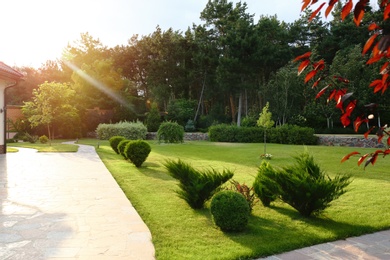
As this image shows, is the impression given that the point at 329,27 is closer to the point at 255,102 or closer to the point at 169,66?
the point at 255,102

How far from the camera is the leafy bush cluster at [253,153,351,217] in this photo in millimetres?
4223

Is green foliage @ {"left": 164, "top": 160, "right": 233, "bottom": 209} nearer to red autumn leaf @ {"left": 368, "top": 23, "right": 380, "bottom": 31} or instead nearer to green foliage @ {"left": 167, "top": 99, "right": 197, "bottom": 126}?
red autumn leaf @ {"left": 368, "top": 23, "right": 380, "bottom": 31}

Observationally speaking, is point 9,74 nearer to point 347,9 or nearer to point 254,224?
point 254,224

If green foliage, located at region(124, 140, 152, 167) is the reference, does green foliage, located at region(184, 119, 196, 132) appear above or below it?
above

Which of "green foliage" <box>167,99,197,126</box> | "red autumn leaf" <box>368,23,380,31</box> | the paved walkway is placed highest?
"green foliage" <box>167,99,197,126</box>

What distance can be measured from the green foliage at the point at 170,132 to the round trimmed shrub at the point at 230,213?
1522 cm

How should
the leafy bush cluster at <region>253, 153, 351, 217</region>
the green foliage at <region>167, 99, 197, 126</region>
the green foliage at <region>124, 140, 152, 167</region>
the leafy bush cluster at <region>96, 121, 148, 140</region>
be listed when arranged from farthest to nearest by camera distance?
the green foliage at <region>167, 99, 197, 126</region>
the leafy bush cluster at <region>96, 121, 148, 140</region>
the green foliage at <region>124, 140, 152, 167</region>
the leafy bush cluster at <region>253, 153, 351, 217</region>

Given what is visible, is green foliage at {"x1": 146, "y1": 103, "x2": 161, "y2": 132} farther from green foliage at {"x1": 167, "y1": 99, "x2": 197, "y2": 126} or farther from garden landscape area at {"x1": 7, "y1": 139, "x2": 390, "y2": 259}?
garden landscape area at {"x1": 7, "y1": 139, "x2": 390, "y2": 259}

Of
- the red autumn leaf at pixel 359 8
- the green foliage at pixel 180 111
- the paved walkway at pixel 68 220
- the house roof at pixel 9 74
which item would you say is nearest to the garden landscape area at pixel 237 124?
the red autumn leaf at pixel 359 8

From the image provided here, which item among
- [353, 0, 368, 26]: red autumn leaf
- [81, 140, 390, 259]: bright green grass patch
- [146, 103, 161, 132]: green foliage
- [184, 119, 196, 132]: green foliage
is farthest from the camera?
[184, 119, 196, 132]: green foliage

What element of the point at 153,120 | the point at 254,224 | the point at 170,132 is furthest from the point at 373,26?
the point at 153,120

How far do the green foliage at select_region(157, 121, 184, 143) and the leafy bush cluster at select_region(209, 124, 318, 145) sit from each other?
Result: 3.26 m

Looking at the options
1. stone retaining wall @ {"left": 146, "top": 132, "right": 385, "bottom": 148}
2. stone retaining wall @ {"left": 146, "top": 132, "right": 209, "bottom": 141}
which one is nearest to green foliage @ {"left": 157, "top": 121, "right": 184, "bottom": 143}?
stone retaining wall @ {"left": 146, "top": 132, "right": 209, "bottom": 141}

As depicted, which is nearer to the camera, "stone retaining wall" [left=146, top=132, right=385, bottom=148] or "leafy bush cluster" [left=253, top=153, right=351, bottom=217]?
"leafy bush cluster" [left=253, top=153, right=351, bottom=217]
